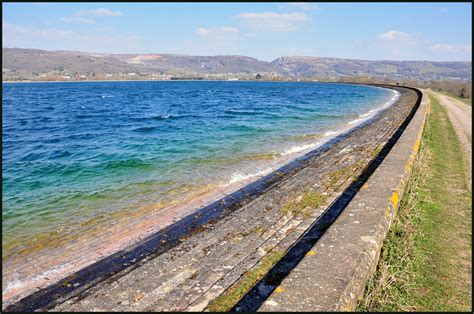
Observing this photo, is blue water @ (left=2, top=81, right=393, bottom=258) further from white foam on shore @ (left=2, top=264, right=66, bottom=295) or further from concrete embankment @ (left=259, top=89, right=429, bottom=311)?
concrete embankment @ (left=259, top=89, right=429, bottom=311)

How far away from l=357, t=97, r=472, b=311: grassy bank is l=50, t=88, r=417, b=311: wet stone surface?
199 centimetres

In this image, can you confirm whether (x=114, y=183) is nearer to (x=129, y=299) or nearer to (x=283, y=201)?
(x=283, y=201)

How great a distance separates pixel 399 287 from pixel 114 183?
33.7 ft

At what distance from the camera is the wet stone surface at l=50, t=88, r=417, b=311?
5.18 meters

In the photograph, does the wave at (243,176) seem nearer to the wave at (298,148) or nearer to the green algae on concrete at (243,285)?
the wave at (298,148)

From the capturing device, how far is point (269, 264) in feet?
19.2

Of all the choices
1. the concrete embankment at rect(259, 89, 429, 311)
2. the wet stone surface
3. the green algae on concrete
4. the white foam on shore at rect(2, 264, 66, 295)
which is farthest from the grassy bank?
the white foam on shore at rect(2, 264, 66, 295)

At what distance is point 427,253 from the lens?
5.55m

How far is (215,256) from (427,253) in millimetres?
3659

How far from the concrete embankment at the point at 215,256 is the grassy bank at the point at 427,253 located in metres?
0.49

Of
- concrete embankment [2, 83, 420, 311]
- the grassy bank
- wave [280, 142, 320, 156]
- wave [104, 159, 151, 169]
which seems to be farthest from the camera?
wave [280, 142, 320, 156]

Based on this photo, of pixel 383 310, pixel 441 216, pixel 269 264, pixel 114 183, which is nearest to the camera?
pixel 383 310

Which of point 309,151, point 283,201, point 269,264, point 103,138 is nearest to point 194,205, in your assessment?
point 283,201

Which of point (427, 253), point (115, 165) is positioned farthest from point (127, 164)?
point (427, 253)
